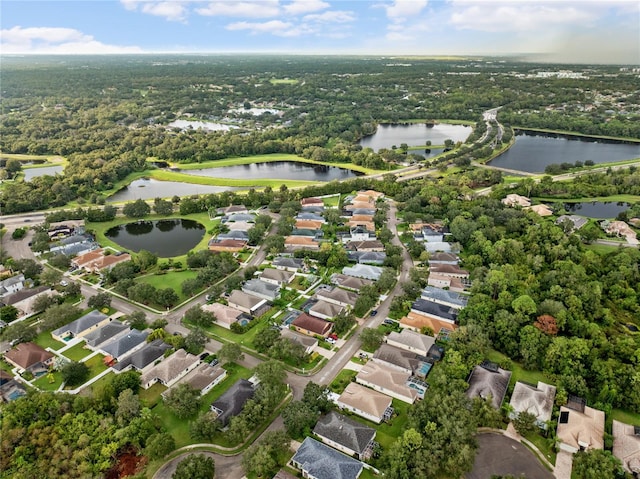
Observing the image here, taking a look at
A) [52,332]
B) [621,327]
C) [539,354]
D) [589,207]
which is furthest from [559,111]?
[52,332]

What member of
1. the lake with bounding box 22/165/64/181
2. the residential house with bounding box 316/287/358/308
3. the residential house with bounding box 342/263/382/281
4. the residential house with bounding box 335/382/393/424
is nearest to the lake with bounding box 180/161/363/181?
the lake with bounding box 22/165/64/181

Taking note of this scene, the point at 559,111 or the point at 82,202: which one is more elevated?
the point at 559,111

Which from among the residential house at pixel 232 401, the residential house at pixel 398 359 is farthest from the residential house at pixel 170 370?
the residential house at pixel 398 359

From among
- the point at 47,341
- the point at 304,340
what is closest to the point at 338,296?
the point at 304,340

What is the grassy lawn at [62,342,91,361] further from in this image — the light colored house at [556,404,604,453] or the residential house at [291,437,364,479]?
the light colored house at [556,404,604,453]

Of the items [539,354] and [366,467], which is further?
[539,354]

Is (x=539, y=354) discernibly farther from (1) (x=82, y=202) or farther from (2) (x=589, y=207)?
(1) (x=82, y=202)
